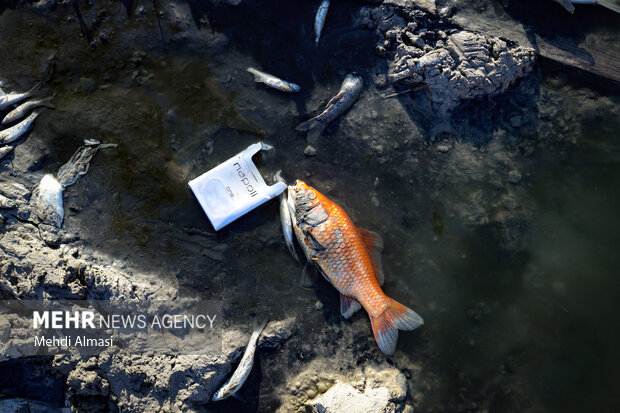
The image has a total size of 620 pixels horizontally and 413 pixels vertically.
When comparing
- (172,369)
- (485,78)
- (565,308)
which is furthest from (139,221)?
(565,308)

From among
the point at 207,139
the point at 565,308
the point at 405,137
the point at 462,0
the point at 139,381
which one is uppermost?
the point at 462,0

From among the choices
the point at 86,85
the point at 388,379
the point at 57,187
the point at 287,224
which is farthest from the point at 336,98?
the point at 57,187

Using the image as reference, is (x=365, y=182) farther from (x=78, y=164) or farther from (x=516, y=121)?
(x=78, y=164)

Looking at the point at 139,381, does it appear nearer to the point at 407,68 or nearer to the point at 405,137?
the point at 405,137

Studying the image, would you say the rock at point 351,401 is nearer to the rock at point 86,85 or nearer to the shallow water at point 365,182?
the shallow water at point 365,182

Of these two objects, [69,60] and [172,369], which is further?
[69,60]

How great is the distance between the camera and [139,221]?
4.96 meters

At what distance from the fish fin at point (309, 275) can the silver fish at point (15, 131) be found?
4259 mm

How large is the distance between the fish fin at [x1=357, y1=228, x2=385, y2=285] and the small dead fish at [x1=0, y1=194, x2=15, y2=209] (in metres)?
4.61

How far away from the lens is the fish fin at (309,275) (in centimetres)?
489

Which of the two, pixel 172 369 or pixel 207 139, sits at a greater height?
pixel 207 139

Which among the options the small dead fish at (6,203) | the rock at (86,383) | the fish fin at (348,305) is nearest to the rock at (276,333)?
the fish fin at (348,305)

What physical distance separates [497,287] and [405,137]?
2.46 m

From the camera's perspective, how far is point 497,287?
5004mm
